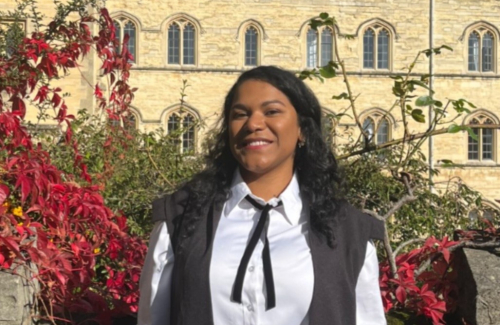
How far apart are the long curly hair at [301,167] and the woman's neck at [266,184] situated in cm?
7

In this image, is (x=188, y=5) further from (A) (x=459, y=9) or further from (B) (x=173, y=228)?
(B) (x=173, y=228)

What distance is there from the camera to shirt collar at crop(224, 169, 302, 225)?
211 cm

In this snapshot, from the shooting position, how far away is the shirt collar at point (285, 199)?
2107 millimetres

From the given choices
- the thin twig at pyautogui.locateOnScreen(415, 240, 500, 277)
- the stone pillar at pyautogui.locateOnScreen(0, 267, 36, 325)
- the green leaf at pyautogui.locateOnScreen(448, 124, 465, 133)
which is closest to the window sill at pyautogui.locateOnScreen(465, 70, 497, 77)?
the green leaf at pyautogui.locateOnScreen(448, 124, 465, 133)

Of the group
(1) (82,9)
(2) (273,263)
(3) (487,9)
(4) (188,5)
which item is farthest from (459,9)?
(2) (273,263)

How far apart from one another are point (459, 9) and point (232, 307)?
24969 mm

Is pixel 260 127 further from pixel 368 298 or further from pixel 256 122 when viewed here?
pixel 368 298

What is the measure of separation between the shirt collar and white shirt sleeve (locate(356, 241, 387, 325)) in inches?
9.0

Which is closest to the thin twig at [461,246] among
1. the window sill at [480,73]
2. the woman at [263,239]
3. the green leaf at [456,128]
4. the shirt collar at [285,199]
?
the green leaf at [456,128]

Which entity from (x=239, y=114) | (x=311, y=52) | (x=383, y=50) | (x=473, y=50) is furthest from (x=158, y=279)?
(x=473, y=50)

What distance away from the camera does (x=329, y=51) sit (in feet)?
83.1

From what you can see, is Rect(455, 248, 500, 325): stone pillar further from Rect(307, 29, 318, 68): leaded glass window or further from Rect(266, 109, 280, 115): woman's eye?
Rect(307, 29, 318, 68): leaded glass window

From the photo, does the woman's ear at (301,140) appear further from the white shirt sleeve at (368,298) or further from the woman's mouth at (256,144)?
the white shirt sleeve at (368,298)

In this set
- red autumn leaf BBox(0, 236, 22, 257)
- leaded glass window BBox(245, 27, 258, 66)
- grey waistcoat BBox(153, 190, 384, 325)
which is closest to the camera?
grey waistcoat BBox(153, 190, 384, 325)
